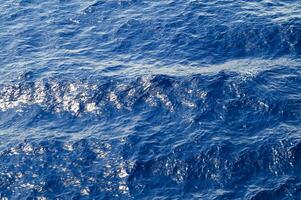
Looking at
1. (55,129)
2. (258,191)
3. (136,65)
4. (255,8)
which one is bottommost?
(258,191)

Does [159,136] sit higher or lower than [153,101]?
lower

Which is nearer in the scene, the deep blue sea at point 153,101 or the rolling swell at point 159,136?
the rolling swell at point 159,136

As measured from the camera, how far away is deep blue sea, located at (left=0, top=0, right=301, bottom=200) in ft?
163

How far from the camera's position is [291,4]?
237 ft

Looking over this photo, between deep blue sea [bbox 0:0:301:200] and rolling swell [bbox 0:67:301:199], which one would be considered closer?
rolling swell [bbox 0:67:301:199]

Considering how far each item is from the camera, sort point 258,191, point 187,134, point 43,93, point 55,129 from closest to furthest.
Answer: point 258,191
point 187,134
point 55,129
point 43,93

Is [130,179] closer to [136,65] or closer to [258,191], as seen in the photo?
[258,191]

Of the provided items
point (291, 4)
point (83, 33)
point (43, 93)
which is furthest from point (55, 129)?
point (291, 4)

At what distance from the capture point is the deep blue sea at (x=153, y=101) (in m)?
49.8

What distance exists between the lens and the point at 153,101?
59.9 meters

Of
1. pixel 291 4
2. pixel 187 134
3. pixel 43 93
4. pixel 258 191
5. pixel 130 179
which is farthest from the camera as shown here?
pixel 291 4

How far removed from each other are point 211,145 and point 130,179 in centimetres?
1058

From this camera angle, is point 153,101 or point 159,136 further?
point 153,101

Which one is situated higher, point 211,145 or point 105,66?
point 105,66
